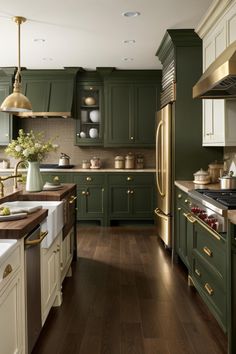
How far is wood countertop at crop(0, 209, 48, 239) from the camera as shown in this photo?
2014 mm

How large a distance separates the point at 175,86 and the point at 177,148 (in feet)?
2.41

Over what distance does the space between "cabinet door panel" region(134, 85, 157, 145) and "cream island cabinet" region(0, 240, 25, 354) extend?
4883 mm

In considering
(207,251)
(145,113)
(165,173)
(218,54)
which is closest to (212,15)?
(218,54)

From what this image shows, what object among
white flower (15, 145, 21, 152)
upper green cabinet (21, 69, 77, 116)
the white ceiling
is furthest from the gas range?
upper green cabinet (21, 69, 77, 116)

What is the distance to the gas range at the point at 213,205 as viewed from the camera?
248cm

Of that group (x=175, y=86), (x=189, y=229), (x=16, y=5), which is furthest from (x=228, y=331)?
(x=16, y=5)

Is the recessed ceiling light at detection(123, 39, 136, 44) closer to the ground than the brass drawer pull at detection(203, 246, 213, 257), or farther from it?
farther from it

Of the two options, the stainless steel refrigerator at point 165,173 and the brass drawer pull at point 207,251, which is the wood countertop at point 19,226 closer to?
the brass drawer pull at point 207,251

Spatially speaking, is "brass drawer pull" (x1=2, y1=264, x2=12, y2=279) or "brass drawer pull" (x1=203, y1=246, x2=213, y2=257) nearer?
"brass drawer pull" (x1=2, y1=264, x2=12, y2=279)

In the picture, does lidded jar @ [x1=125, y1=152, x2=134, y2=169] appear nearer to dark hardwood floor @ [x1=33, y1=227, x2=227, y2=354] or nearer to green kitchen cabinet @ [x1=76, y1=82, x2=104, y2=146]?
green kitchen cabinet @ [x1=76, y1=82, x2=104, y2=146]

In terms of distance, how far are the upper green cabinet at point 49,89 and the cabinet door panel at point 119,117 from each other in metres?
0.69

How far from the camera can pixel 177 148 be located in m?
4.71

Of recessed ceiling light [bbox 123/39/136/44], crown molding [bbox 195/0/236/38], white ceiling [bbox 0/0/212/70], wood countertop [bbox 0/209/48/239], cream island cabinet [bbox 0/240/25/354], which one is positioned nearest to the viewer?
cream island cabinet [bbox 0/240/25/354]

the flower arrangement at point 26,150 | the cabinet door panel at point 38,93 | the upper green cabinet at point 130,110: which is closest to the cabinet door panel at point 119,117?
the upper green cabinet at point 130,110
